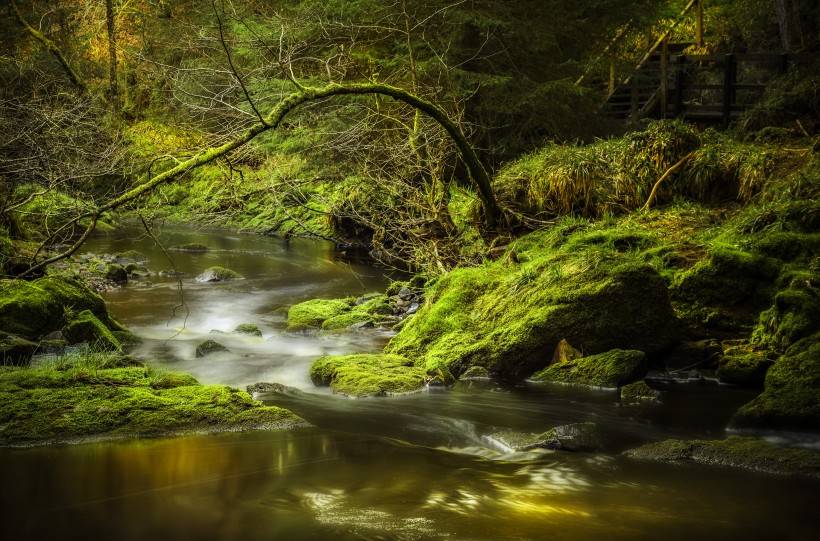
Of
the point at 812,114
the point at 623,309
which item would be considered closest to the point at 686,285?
the point at 623,309

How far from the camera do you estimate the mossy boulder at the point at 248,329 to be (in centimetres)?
1085

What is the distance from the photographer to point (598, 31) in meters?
16.9

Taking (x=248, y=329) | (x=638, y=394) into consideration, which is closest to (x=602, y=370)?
(x=638, y=394)

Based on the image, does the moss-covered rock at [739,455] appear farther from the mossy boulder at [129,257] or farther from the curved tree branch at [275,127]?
the mossy boulder at [129,257]

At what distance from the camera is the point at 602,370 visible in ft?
24.1

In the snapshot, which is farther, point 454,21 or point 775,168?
point 454,21

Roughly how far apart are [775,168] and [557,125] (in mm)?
5804

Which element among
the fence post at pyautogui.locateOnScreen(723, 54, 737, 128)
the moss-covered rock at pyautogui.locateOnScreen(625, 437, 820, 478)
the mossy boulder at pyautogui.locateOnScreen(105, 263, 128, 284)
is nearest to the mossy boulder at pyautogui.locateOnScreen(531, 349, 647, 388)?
the moss-covered rock at pyautogui.locateOnScreen(625, 437, 820, 478)

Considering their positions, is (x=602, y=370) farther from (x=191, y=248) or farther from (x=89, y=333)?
(x=191, y=248)

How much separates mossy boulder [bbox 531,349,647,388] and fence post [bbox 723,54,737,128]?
1100 centimetres

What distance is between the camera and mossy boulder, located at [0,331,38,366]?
7238 mm

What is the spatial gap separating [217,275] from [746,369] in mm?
11622

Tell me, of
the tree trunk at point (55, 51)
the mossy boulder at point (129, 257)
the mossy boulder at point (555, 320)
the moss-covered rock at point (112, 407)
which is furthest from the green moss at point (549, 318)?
the tree trunk at point (55, 51)

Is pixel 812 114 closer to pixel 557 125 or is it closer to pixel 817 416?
pixel 557 125
